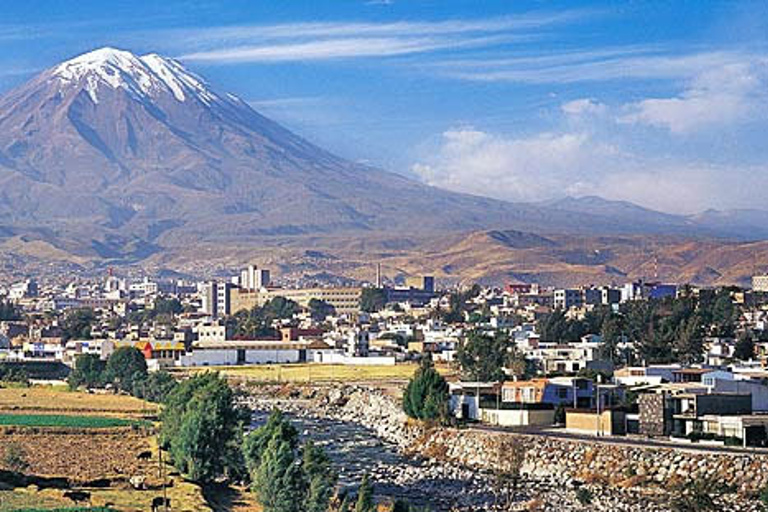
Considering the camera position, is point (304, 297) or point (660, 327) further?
point (304, 297)

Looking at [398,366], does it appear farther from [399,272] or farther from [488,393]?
[399,272]

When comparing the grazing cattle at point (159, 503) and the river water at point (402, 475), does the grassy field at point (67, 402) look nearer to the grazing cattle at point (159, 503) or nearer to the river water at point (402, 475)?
the river water at point (402, 475)

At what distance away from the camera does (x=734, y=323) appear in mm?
66250

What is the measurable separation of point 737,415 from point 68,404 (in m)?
23.2

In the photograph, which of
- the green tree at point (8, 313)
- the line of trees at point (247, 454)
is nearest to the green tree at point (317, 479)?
the line of trees at point (247, 454)

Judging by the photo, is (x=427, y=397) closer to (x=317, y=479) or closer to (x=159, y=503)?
(x=159, y=503)

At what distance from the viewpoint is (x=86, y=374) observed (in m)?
63.3

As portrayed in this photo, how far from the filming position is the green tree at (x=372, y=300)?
115 m

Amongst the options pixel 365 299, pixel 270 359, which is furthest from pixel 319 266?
pixel 270 359

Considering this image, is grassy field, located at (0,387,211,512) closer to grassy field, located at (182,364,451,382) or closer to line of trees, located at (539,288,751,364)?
grassy field, located at (182,364,451,382)

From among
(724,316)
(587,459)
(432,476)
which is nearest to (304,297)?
(724,316)

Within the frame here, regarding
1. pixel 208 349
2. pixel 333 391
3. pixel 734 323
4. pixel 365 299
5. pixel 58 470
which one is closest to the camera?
pixel 58 470

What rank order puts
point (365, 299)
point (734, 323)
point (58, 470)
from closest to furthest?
1. point (58, 470)
2. point (734, 323)
3. point (365, 299)

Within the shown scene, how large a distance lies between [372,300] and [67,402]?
64.7 metres
